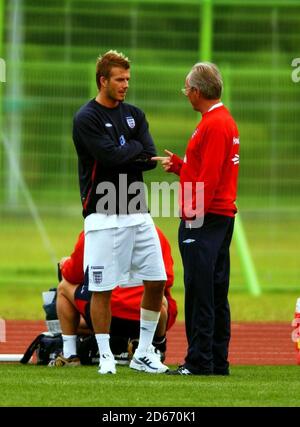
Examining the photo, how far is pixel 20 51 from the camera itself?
18.0 m

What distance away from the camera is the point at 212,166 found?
28.0 feet

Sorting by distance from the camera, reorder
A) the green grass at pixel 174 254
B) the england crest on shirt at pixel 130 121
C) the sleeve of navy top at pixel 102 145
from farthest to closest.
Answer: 1. the green grass at pixel 174 254
2. the england crest on shirt at pixel 130 121
3. the sleeve of navy top at pixel 102 145

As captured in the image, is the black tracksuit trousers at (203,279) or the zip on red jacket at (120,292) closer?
the black tracksuit trousers at (203,279)

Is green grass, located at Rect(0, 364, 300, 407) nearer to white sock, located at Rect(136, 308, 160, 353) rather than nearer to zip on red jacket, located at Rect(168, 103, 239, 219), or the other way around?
white sock, located at Rect(136, 308, 160, 353)

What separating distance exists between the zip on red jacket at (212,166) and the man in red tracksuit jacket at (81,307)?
1288 millimetres

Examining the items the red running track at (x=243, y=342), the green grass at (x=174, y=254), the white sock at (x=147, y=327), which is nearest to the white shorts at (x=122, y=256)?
the white sock at (x=147, y=327)

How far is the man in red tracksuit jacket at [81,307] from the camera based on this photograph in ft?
32.1

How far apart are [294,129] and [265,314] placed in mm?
3682

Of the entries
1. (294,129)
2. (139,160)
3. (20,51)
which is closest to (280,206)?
(294,129)

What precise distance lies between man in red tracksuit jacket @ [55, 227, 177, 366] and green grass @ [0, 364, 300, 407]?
0.63m

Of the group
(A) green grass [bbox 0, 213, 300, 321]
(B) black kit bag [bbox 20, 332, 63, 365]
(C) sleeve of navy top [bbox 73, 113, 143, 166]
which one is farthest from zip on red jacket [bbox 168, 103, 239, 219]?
(A) green grass [bbox 0, 213, 300, 321]

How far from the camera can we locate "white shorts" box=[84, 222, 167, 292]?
8914 millimetres

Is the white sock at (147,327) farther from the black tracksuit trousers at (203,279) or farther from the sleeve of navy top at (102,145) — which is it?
the sleeve of navy top at (102,145)
